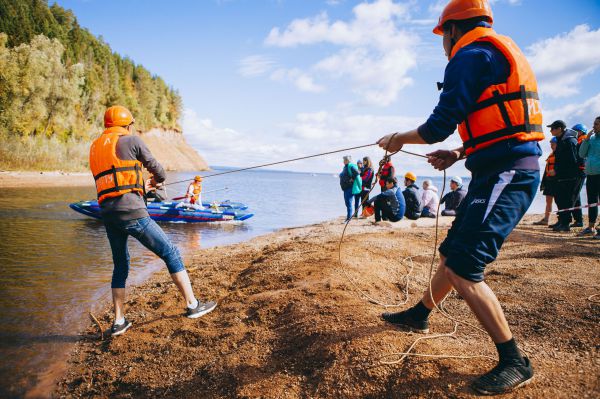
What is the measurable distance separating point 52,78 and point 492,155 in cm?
4247

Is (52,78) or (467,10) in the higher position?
(52,78)

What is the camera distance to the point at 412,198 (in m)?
11.4

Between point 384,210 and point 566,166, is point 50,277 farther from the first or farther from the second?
point 566,166

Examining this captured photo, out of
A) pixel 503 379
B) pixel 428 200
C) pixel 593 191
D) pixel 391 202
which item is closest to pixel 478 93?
pixel 503 379

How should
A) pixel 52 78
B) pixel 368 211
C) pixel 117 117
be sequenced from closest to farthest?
pixel 117 117 < pixel 368 211 < pixel 52 78

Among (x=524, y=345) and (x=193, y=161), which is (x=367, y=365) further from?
(x=193, y=161)

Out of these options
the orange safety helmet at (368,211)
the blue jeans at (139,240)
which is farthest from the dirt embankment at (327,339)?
the orange safety helmet at (368,211)

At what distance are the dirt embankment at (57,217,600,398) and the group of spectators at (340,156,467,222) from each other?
523cm

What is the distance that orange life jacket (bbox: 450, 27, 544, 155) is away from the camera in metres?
2.13

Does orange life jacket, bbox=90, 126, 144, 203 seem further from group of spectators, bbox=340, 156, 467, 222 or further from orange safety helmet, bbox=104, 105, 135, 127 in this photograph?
group of spectators, bbox=340, 156, 467, 222

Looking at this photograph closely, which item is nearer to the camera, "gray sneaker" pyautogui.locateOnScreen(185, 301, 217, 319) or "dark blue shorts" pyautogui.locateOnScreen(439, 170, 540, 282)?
"dark blue shorts" pyautogui.locateOnScreen(439, 170, 540, 282)

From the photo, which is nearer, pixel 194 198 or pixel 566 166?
pixel 566 166

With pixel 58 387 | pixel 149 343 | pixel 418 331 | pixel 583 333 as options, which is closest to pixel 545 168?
pixel 583 333

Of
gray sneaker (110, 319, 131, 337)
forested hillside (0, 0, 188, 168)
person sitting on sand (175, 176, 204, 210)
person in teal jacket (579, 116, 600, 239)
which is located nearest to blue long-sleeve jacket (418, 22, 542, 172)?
gray sneaker (110, 319, 131, 337)
